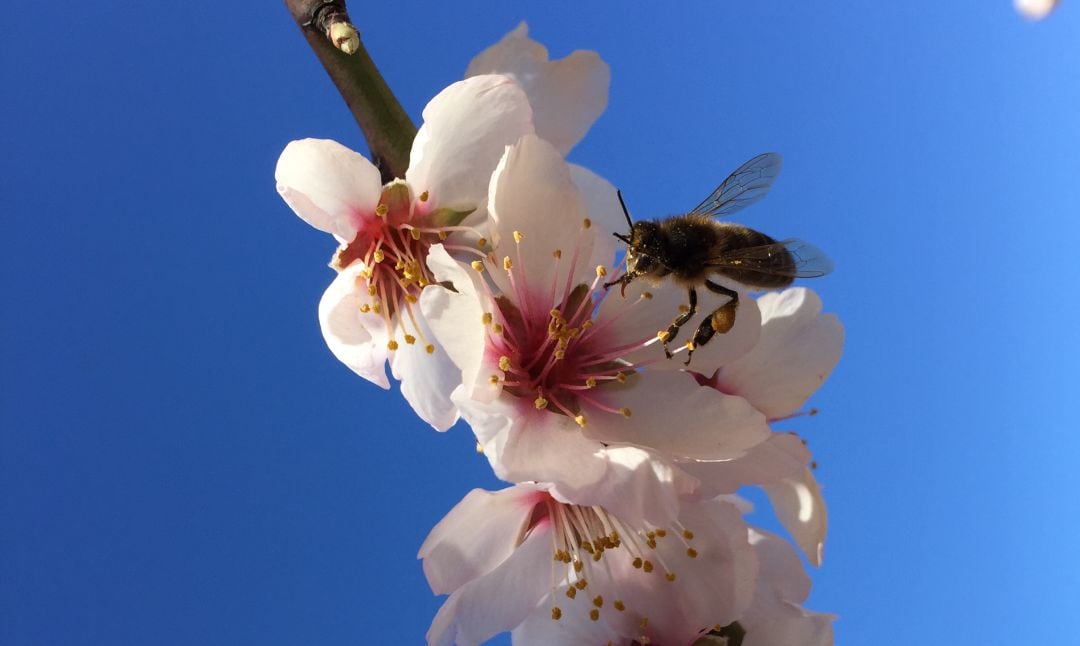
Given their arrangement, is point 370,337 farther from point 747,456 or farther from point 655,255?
point 747,456

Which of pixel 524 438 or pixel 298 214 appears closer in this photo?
pixel 524 438

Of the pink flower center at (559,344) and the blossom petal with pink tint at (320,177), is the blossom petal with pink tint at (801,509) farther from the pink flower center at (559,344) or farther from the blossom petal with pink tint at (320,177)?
the blossom petal with pink tint at (320,177)

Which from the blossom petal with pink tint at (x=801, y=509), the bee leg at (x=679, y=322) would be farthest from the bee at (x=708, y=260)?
the blossom petal with pink tint at (x=801, y=509)

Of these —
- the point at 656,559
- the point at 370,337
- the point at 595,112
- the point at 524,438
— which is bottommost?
the point at 656,559

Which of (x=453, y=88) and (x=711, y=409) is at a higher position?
(x=453, y=88)

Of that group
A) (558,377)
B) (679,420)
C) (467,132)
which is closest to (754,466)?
(679,420)

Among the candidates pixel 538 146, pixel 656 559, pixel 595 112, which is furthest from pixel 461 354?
pixel 595 112
